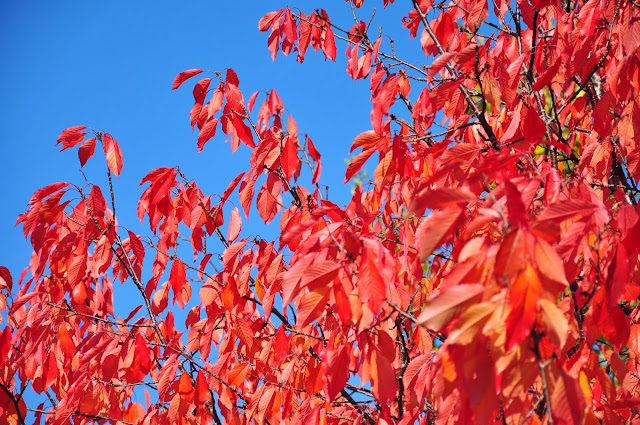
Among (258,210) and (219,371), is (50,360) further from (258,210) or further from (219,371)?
(258,210)

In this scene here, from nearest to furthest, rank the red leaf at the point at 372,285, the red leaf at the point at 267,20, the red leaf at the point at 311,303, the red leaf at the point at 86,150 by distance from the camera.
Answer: the red leaf at the point at 372,285 < the red leaf at the point at 311,303 < the red leaf at the point at 86,150 < the red leaf at the point at 267,20

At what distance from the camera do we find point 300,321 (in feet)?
4.75

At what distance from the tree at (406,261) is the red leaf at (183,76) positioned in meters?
0.02

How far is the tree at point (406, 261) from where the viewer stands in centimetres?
106

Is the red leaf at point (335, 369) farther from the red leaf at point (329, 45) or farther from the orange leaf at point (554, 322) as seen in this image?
the red leaf at point (329, 45)

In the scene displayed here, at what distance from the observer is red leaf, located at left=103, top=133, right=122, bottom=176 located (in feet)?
7.98

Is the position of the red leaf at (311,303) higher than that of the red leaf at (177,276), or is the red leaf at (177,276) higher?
the red leaf at (177,276)

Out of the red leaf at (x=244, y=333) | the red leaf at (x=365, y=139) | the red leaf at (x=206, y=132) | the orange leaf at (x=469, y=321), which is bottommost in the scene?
the orange leaf at (x=469, y=321)

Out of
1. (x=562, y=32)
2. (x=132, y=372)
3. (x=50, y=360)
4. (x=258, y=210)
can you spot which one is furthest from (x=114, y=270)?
(x=562, y=32)

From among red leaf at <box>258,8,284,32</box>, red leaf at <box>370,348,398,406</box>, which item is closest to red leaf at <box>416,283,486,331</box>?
red leaf at <box>370,348,398,406</box>

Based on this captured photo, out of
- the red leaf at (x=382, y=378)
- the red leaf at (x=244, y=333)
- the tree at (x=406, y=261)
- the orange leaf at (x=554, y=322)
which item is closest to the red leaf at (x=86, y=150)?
the tree at (x=406, y=261)

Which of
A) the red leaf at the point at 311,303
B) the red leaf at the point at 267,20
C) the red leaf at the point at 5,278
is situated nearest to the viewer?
the red leaf at the point at 311,303

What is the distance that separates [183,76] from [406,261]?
4.22 feet

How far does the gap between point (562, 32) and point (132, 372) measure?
2.53m
